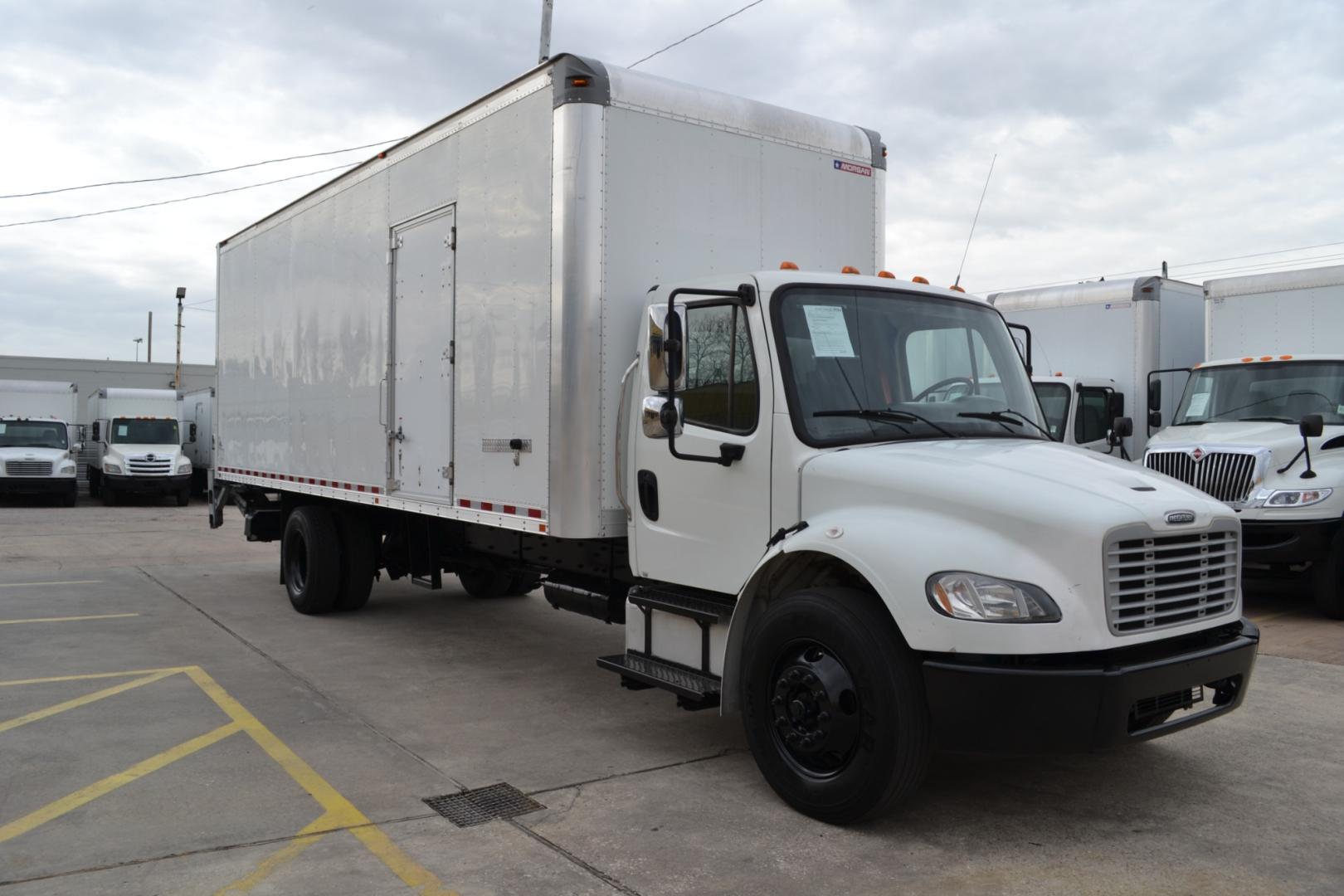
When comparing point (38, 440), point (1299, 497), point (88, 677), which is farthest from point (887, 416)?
point (38, 440)

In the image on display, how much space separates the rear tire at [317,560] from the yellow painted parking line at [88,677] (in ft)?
6.86

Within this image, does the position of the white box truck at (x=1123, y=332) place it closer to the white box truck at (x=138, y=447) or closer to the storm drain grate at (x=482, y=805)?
the storm drain grate at (x=482, y=805)

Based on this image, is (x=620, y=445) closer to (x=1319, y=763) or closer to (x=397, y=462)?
(x=397, y=462)

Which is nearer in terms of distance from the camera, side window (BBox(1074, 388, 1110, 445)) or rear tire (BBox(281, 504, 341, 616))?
rear tire (BBox(281, 504, 341, 616))

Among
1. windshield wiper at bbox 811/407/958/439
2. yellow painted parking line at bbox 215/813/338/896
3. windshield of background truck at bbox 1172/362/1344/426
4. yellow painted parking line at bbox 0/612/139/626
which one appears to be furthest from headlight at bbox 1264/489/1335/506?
yellow painted parking line at bbox 0/612/139/626

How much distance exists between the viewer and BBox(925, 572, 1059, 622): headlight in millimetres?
3986

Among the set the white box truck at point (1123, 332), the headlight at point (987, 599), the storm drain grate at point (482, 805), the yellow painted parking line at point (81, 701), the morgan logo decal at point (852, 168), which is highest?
the morgan logo decal at point (852, 168)

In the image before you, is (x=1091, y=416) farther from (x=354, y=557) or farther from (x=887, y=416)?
(x=887, y=416)

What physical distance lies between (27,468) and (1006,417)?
2610 cm

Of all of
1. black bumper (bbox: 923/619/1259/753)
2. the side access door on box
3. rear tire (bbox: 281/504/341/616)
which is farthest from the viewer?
rear tire (bbox: 281/504/341/616)

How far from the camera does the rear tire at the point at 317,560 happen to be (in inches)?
384

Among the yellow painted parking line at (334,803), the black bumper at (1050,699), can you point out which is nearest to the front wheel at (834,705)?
the black bumper at (1050,699)

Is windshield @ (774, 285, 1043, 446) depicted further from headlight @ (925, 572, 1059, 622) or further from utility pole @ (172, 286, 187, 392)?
utility pole @ (172, 286, 187, 392)

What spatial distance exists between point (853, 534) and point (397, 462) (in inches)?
183
